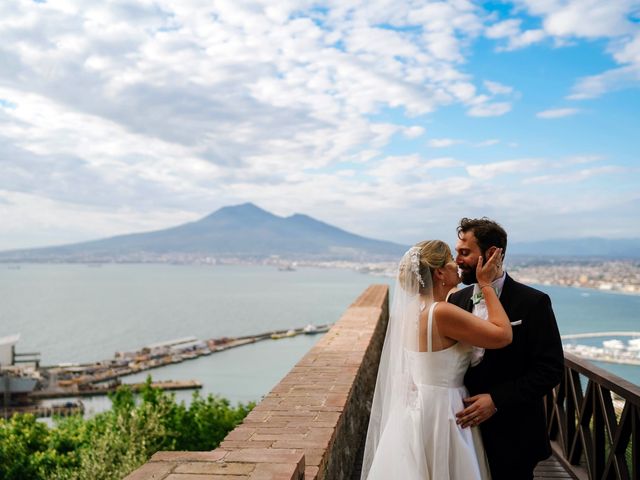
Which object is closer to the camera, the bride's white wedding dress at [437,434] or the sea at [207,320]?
the bride's white wedding dress at [437,434]

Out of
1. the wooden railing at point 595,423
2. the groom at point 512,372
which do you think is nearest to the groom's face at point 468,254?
A: the groom at point 512,372

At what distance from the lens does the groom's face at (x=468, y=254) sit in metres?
2.78

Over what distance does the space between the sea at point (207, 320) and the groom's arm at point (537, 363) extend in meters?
27.3

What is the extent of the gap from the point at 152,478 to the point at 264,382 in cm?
5572

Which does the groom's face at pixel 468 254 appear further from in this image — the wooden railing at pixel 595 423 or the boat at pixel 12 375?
the boat at pixel 12 375

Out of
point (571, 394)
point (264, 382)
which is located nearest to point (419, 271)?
point (571, 394)

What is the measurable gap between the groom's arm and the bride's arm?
21cm

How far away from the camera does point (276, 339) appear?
78.8 m

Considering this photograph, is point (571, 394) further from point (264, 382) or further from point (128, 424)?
point (264, 382)

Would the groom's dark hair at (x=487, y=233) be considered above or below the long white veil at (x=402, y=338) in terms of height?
above

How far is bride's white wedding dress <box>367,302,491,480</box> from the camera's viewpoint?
2.81 m

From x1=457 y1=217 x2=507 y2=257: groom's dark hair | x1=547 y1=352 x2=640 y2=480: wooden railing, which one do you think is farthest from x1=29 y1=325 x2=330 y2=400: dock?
x1=457 y1=217 x2=507 y2=257: groom's dark hair

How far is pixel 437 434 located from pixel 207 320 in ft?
322

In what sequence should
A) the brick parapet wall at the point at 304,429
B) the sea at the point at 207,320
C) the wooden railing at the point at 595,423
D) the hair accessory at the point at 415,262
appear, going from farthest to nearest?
the sea at the point at 207,320
the wooden railing at the point at 595,423
the hair accessory at the point at 415,262
the brick parapet wall at the point at 304,429
